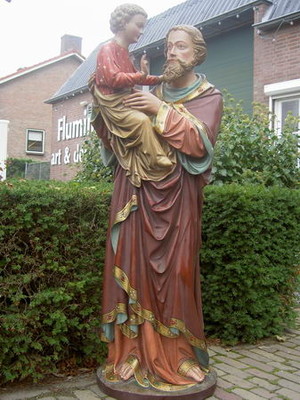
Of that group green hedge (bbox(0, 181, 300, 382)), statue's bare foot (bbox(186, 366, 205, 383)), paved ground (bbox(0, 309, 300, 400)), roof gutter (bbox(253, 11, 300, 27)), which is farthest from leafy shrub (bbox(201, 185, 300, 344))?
roof gutter (bbox(253, 11, 300, 27))

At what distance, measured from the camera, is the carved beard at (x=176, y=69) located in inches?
129

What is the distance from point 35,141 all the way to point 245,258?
27.4m

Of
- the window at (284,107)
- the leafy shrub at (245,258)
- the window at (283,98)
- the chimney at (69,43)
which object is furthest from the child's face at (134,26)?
the chimney at (69,43)

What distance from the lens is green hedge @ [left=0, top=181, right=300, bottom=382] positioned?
338 cm

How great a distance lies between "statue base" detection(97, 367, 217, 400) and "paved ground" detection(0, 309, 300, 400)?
4.7 inches

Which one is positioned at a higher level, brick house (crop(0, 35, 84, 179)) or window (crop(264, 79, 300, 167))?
brick house (crop(0, 35, 84, 179))

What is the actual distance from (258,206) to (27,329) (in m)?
2.43

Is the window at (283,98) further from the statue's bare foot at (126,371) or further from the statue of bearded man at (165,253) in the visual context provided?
the statue's bare foot at (126,371)

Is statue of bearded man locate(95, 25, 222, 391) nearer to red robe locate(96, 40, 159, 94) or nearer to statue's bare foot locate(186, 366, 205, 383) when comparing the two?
statue's bare foot locate(186, 366, 205, 383)

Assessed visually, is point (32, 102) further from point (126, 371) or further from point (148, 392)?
point (148, 392)

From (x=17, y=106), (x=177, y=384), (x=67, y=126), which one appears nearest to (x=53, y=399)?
(x=177, y=384)

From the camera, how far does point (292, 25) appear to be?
1000 centimetres

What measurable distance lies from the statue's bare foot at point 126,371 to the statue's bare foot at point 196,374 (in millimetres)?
382

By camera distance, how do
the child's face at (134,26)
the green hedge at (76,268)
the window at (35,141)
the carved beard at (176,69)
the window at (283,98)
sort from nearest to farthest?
the child's face at (134,26), the carved beard at (176,69), the green hedge at (76,268), the window at (283,98), the window at (35,141)
